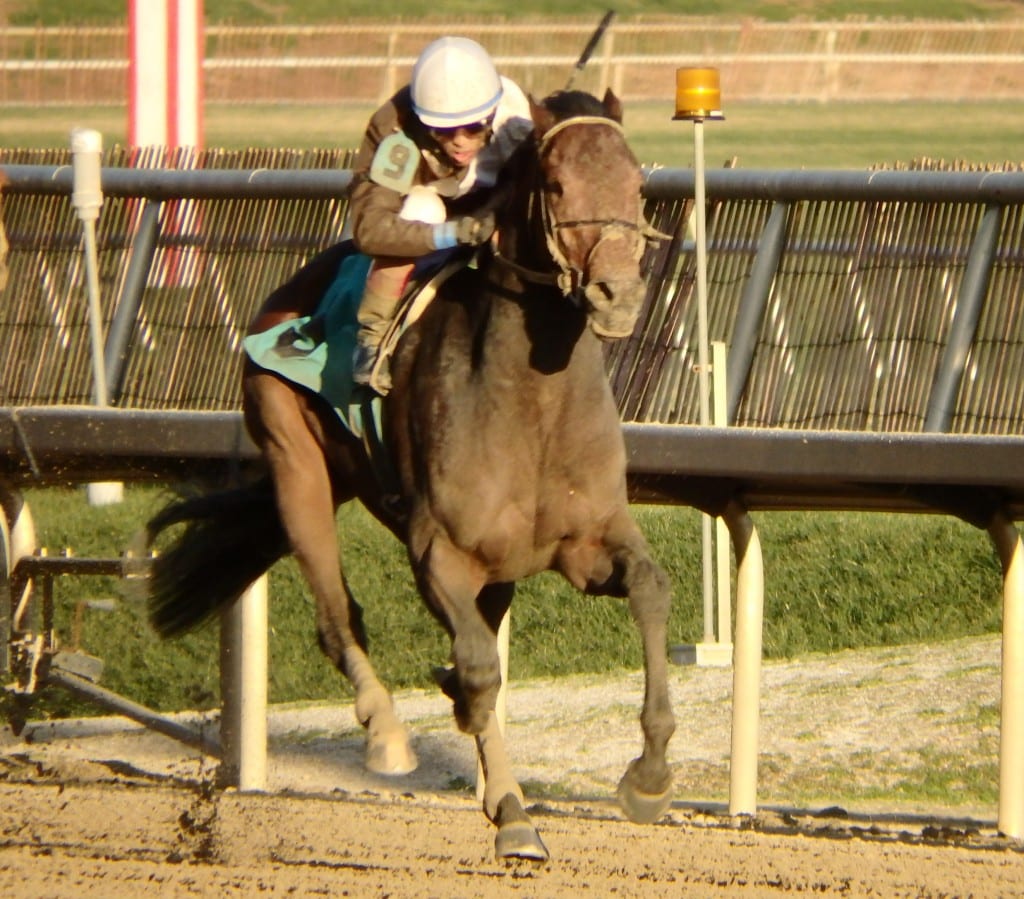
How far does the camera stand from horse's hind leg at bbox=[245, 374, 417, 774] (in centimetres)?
620

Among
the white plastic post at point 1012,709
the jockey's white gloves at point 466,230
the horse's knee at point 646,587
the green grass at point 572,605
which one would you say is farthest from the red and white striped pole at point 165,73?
the horse's knee at point 646,587

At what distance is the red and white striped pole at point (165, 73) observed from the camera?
632 inches

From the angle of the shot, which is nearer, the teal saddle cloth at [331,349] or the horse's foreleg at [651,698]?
the horse's foreleg at [651,698]

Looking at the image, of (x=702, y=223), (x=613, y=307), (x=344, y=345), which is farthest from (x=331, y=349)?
(x=702, y=223)

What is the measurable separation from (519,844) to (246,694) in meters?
2.82

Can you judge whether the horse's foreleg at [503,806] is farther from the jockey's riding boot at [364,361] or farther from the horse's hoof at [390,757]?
the jockey's riding boot at [364,361]

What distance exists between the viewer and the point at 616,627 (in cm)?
1066

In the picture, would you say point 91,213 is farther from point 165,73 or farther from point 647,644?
point 165,73

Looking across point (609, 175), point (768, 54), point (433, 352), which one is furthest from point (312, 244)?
point (768, 54)

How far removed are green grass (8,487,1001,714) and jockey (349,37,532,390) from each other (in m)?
4.31

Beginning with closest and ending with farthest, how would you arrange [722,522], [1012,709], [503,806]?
[503,806]
[1012,709]
[722,522]

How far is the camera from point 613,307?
472 centimetres

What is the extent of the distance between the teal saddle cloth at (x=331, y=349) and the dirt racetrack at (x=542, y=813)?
1.40 m

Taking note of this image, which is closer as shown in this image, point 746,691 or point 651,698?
point 651,698
